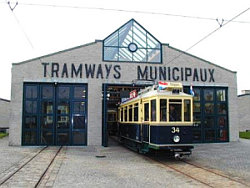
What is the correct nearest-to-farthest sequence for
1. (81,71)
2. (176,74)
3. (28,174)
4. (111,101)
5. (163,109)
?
(28,174)
(163,109)
(81,71)
(176,74)
(111,101)

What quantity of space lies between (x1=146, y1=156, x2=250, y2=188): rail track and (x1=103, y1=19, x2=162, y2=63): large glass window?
340 inches

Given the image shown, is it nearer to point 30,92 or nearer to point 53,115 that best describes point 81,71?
point 53,115

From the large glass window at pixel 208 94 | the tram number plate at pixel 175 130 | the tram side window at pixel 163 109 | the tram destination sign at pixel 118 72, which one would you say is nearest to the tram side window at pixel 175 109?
the tram side window at pixel 163 109

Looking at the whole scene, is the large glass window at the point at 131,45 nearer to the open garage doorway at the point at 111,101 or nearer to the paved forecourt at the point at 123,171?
the open garage doorway at the point at 111,101

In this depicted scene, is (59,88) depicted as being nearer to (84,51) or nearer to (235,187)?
(84,51)

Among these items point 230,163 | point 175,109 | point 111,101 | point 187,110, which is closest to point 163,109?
point 175,109

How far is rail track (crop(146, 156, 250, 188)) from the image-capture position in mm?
7621

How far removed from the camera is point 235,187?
7230 millimetres

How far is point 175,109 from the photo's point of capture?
37.3 feet

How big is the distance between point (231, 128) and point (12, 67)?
570 inches

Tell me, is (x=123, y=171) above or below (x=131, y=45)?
below

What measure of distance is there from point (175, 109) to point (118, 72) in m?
7.67

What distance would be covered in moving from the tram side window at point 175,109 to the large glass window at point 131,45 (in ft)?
25.9

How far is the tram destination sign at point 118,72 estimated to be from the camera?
17.8 m
